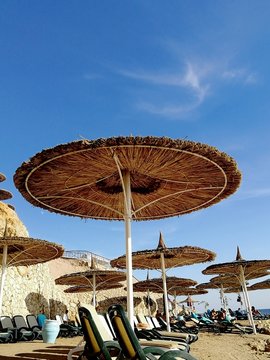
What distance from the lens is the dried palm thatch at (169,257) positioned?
36.4 ft

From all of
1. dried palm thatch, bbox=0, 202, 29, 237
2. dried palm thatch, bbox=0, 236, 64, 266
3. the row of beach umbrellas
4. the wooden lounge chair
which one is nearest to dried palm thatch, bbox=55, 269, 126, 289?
dried palm thatch, bbox=0, 236, 64, 266

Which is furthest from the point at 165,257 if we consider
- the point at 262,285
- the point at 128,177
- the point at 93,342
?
the point at 262,285

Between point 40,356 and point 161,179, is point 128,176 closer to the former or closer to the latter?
point 161,179

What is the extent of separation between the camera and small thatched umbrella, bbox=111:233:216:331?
11.1m

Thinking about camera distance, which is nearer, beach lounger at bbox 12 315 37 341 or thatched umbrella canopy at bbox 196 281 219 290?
beach lounger at bbox 12 315 37 341

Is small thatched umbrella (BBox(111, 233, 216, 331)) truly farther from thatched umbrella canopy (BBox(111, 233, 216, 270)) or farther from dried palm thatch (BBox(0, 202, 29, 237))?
dried palm thatch (BBox(0, 202, 29, 237))

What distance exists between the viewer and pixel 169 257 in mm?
13188

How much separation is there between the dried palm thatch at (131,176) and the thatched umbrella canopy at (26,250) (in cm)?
305

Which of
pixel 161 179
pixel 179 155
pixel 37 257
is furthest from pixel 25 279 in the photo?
pixel 179 155

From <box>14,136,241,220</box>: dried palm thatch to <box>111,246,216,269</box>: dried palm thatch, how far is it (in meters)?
3.39

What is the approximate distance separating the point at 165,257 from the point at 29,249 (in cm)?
521

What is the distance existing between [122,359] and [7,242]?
310 inches

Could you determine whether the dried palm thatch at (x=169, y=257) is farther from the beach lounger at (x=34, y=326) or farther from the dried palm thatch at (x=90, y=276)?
the beach lounger at (x=34, y=326)

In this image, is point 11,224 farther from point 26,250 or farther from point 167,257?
point 167,257
